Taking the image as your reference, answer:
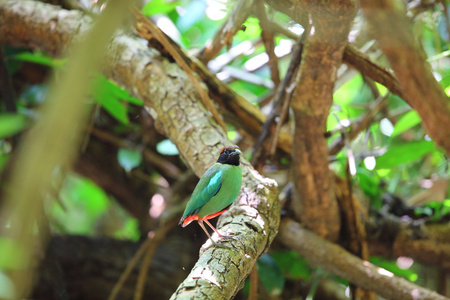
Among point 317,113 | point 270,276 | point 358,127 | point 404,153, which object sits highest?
point 358,127

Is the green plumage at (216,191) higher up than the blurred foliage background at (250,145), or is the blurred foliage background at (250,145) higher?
the blurred foliage background at (250,145)

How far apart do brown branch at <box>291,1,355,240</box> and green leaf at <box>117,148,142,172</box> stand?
1360 millimetres

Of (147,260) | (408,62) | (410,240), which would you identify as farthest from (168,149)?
(408,62)

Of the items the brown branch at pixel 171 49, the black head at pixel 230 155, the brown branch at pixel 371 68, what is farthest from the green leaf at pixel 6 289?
the brown branch at pixel 371 68

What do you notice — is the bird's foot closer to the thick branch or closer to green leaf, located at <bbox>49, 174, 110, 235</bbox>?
the thick branch

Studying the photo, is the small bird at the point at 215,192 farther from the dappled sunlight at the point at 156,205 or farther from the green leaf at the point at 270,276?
the dappled sunlight at the point at 156,205

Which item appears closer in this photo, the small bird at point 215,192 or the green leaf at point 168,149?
the small bird at point 215,192

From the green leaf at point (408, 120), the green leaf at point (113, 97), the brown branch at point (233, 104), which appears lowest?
the green leaf at point (113, 97)

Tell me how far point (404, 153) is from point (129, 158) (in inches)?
81.5

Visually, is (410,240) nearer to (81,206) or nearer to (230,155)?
(230,155)

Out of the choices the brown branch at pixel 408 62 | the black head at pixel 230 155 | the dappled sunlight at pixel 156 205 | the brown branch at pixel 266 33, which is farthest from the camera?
the dappled sunlight at pixel 156 205

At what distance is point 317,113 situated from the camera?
2492mm

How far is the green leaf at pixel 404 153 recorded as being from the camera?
3154 millimetres

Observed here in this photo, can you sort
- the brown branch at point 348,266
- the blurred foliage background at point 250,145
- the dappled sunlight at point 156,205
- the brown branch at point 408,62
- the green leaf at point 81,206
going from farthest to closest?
A: the green leaf at point 81,206, the dappled sunlight at point 156,205, the blurred foliage background at point 250,145, the brown branch at point 348,266, the brown branch at point 408,62
